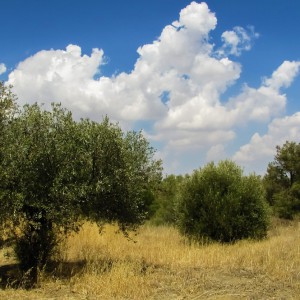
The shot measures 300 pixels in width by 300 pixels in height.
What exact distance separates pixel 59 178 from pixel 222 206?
12.6m

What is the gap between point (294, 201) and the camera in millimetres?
36812

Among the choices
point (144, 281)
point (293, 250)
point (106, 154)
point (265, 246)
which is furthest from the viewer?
point (265, 246)

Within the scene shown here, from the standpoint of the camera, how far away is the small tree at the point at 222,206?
76.1 feet

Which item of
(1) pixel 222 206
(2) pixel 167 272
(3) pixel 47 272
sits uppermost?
(1) pixel 222 206

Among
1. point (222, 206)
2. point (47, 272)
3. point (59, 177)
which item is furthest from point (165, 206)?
point (59, 177)

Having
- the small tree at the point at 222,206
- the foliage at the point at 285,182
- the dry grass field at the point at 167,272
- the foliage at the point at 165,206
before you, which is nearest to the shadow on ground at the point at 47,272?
the dry grass field at the point at 167,272

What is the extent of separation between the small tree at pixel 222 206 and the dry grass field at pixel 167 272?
78.6 inches

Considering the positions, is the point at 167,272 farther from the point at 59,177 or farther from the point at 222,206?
the point at 222,206

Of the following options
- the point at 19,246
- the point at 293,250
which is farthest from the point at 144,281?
the point at 293,250

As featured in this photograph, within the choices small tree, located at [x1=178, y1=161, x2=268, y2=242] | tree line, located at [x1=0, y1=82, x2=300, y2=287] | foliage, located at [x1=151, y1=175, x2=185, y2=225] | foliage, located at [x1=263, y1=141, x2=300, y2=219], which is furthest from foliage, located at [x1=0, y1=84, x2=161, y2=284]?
foliage, located at [x1=263, y1=141, x2=300, y2=219]

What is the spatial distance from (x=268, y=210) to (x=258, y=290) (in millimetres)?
12426

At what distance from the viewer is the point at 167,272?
15.2 metres

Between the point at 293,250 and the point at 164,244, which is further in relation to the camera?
the point at 164,244

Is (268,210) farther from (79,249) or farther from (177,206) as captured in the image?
(79,249)
